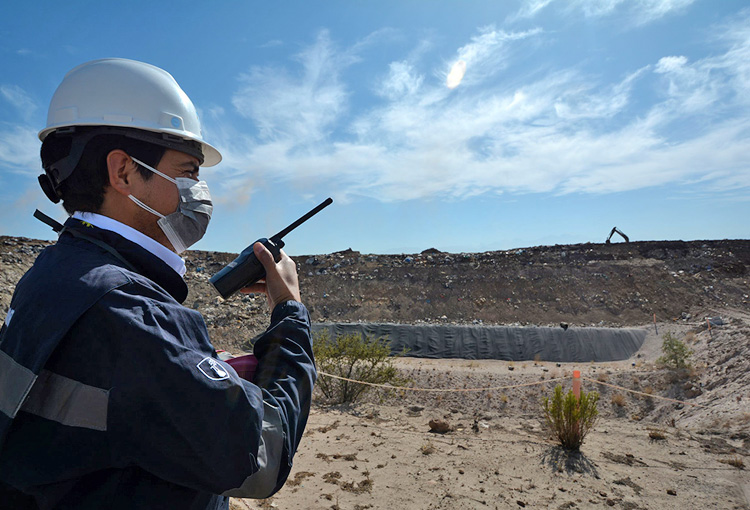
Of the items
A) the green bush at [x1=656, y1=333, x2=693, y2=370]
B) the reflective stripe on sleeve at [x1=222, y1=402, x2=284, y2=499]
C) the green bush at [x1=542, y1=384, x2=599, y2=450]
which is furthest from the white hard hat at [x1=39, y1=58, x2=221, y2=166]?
the green bush at [x1=656, y1=333, x2=693, y2=370]

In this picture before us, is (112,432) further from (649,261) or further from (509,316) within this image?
(649,261)

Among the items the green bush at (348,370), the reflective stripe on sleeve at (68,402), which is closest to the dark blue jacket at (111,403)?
the reflective stripe on sleeve at (68,402)

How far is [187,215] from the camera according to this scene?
57.7 inches

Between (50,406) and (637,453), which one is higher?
(50,406)

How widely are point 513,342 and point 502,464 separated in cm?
1029

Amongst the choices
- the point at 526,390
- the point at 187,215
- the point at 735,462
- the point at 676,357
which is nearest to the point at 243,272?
the point at 187,215

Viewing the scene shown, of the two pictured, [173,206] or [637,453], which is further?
[637,453]

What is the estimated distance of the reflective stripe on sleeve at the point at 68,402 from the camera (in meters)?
0.88

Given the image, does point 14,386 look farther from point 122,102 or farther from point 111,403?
point 122,102

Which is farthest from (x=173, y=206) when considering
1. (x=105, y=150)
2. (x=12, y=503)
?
(x=12, y=503)

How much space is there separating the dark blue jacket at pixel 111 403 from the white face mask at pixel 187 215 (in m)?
0.43

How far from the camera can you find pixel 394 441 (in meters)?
6.52

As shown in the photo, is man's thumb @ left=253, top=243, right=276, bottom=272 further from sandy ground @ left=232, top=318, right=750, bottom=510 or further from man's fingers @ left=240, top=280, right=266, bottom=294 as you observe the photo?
sandy ground @ left=232, top=318, right=750, bottom=510

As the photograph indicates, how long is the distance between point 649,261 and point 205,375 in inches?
1115
